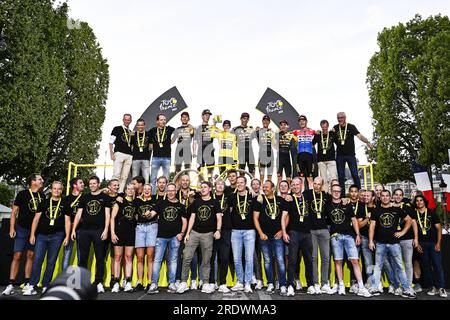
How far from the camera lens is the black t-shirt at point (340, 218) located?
6.69 m

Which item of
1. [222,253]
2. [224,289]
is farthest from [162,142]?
[224,289]

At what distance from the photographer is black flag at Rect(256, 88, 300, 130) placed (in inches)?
507

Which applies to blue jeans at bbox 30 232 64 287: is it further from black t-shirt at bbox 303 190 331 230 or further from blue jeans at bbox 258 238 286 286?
black t-shirt at bbox 303 190 331 230

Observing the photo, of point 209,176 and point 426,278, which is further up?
point 209,176

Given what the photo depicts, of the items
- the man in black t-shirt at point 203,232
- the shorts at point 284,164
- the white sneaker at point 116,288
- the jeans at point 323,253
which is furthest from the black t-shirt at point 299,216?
the white sneaker at point 116,288

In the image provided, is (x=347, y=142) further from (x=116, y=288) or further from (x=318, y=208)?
(x=116, y=288)

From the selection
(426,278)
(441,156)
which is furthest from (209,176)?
(441,156)

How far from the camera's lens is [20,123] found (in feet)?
47.3

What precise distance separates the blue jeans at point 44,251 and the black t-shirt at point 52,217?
0.10 m

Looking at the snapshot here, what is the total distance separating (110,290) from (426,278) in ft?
21.0

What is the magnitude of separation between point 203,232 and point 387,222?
11.8ft

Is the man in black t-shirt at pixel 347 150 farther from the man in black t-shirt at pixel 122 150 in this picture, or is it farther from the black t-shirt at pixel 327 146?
the man in black t-shirt at pixel 122 150

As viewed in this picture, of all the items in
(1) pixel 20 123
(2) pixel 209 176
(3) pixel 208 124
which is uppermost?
(1) pixel 20 123
